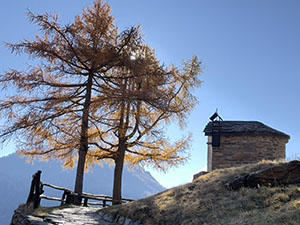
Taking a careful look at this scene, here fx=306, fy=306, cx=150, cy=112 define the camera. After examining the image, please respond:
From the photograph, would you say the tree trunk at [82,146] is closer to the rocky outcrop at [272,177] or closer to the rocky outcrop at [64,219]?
the rocky outcrop at [64,219]

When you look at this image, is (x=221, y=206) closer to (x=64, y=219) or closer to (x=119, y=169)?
(x=64, y=219)

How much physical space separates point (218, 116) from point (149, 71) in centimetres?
543

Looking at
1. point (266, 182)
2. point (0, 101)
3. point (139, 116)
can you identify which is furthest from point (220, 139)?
point (0, 101)

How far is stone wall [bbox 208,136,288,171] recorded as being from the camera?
53.3 ft

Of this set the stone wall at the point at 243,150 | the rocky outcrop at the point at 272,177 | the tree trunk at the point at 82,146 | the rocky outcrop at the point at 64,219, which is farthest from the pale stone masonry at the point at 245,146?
the rocky outcrop at the point at 64,219

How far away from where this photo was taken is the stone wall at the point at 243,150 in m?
16.2

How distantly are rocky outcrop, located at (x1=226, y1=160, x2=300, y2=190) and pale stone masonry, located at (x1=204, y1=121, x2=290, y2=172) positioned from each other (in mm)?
6676

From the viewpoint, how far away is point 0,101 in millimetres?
14562

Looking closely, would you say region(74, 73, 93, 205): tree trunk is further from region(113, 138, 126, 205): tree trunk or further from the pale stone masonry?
the pale stone masonry

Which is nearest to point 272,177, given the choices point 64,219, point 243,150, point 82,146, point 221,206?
point 221,206

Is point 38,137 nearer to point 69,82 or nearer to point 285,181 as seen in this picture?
point 69,82

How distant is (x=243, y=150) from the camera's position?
16438 millimetres

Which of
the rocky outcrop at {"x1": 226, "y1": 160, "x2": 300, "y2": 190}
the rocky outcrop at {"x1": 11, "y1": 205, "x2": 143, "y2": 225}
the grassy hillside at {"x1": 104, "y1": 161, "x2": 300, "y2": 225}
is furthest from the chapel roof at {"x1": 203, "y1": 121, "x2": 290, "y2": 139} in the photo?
the rocky outcrop at {"x1": 11, "y1": 205, "x2": 143, "y2": 225}

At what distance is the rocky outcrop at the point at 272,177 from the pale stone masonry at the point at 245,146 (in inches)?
263
